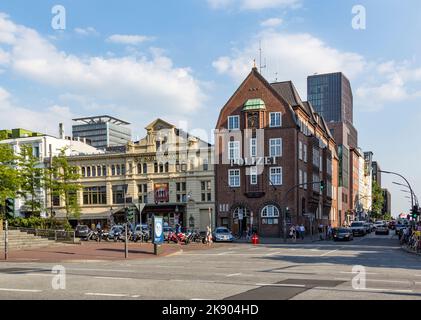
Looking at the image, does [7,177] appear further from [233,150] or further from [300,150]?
[300,150]

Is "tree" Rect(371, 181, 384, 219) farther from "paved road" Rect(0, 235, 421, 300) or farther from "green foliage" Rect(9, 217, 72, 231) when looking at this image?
"paved road" Rect(0, 235, 421, 300)

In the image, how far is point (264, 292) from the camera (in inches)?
521

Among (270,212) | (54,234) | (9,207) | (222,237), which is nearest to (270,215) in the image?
(270,212)

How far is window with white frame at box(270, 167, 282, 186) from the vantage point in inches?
2413

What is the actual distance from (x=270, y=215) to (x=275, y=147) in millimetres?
8126

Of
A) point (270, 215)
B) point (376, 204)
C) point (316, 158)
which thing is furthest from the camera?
point (376, 204)

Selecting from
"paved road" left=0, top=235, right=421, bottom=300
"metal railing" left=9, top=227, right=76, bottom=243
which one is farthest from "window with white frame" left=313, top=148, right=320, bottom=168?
"paved road" left=0, top=235, right=421, bottom=300

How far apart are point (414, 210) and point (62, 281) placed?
1427 inches

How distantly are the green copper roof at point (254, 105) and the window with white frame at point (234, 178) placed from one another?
7.69 metres

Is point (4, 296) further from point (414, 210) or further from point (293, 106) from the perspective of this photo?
point (293, 106)

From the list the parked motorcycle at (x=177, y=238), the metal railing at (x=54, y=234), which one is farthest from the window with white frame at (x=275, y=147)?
the metal railing at (x=54, y=234)

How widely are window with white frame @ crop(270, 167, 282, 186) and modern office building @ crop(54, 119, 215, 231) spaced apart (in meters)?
7.58

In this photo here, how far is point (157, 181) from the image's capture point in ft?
222

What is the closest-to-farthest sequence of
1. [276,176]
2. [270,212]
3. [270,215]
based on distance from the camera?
[270,215] → [270,212] → [276,176]
